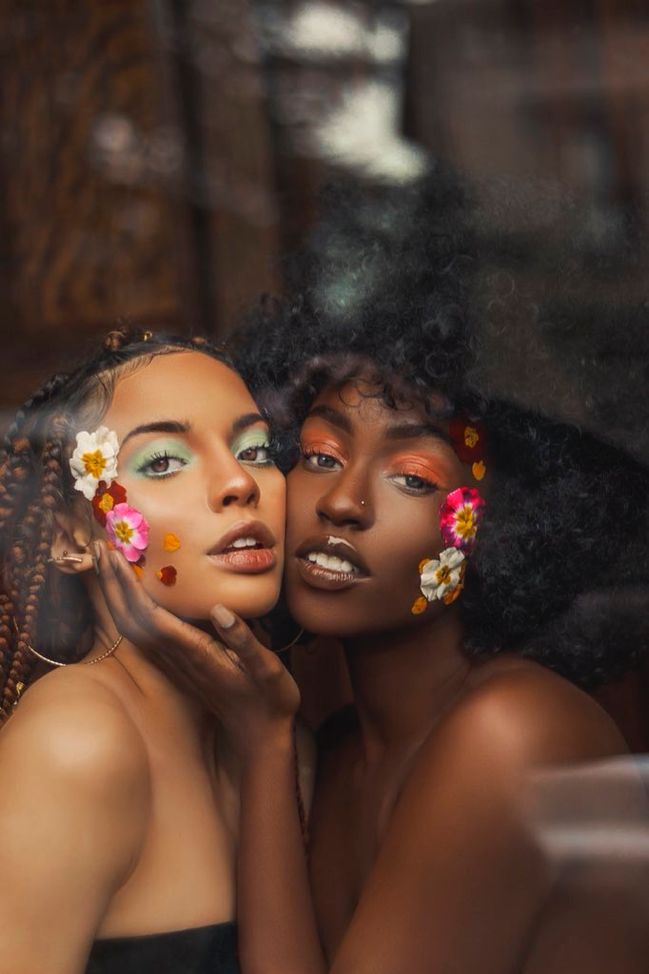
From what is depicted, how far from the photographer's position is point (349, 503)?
118 centimetres

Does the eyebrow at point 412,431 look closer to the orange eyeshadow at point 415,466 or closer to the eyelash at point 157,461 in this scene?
the orange eyeshadow at point 415,466

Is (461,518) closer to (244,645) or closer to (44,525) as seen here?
(244,645)

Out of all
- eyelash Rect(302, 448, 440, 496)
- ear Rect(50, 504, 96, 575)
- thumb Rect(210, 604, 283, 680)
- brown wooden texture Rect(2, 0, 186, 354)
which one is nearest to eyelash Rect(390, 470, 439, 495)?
eyelash Rect(302, 448, 440, 496)

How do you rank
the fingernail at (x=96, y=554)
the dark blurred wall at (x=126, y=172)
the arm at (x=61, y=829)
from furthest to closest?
the dark blurred wall at (x=126, y=172) → the fingernail at (x=96, y=554) → the arm at (x=61, y=829)

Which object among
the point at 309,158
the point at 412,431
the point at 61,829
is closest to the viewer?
the point at 61,829

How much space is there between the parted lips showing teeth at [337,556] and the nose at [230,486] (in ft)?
0.24

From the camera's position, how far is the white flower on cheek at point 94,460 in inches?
46.6

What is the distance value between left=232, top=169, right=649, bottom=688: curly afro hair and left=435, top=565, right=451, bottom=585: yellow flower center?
31 mm

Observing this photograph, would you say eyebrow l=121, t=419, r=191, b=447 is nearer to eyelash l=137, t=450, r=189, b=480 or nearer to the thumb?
eyelash l=137, t=450, r=189, b=480

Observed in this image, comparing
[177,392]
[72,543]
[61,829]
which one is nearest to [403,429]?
[177,392]

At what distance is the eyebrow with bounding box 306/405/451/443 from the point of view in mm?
1203

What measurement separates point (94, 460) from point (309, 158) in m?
0.47

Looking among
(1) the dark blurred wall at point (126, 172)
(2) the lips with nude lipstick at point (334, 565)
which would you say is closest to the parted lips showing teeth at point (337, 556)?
(2) the lips with nude lipstick at point (334, 565)

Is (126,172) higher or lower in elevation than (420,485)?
higher
